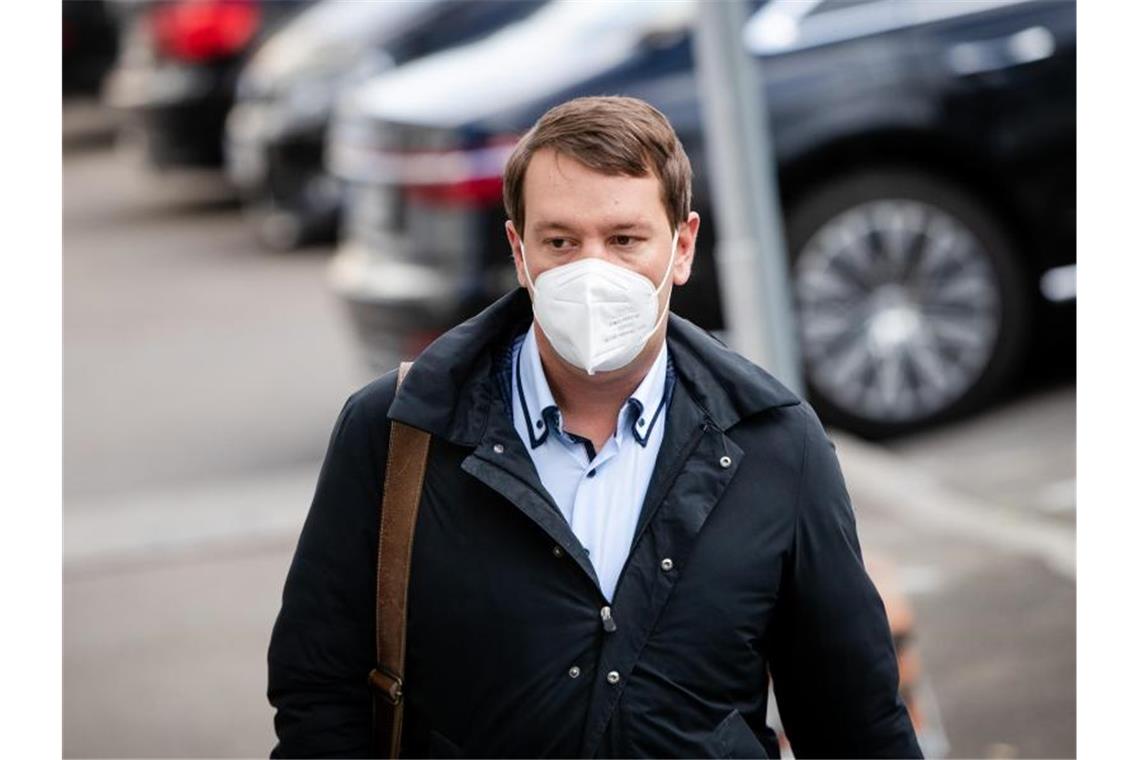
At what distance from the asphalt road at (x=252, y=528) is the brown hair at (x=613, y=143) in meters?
2.66

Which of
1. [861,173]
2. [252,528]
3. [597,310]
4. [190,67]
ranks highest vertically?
[190,67]

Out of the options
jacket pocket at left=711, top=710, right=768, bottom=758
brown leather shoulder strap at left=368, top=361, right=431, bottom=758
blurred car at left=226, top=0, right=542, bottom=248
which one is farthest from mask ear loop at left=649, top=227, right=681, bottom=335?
blurred car at left=226, top=0, right=542, bottom=248

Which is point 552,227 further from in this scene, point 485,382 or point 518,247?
point 485,382

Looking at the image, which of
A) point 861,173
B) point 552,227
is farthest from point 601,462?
point 861,173

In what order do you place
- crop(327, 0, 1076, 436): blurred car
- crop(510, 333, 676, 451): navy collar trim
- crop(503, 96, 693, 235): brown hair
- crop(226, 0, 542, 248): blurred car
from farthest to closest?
1. crop(226, 0, 542, 248): blurred car
2. crop(327, 0, 1076, 436): blurred car
3. crop(510, 333, 676, 451): navy collar trim
4. crop(503, 96, 693, 235): brown hair

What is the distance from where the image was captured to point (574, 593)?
210 cm

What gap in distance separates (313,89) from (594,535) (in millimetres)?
8257

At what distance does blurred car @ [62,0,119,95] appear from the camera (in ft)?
52.0

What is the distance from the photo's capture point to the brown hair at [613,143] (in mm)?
2078

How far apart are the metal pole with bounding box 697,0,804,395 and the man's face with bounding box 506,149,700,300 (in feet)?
5.96

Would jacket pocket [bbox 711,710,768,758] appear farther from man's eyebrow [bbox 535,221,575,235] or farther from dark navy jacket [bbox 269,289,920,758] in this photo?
man's eyebrow [bbox 535,221,575,235]

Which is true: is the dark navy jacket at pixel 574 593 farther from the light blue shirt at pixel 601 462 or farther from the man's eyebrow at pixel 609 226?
the man's eyebrow at pixel 609 226
